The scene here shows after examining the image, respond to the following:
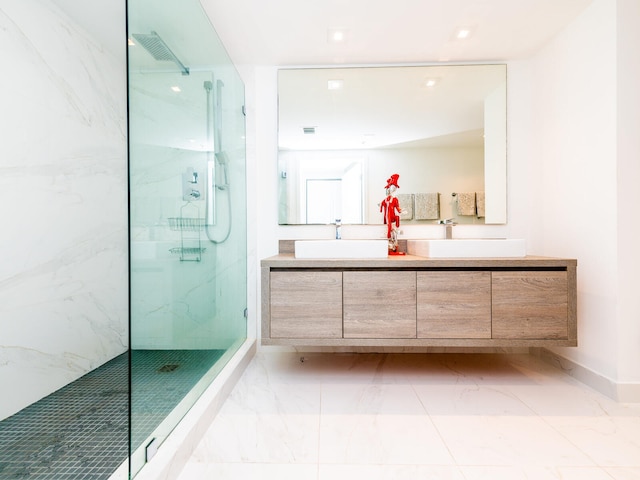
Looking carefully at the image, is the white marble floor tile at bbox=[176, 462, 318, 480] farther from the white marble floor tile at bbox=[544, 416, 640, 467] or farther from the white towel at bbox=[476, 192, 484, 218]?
the white towel at bbox=[476, 192, 484, 218]

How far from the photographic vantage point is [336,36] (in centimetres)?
216

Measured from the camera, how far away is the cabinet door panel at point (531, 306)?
1.85 meters

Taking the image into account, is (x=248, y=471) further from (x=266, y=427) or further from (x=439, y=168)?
(x=439, y=168)

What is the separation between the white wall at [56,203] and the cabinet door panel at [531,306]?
92.4 inches

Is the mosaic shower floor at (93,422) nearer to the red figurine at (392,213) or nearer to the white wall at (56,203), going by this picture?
the white wall at (56,203)

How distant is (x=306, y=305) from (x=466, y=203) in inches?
55.4

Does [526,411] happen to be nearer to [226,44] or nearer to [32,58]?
[226,44]

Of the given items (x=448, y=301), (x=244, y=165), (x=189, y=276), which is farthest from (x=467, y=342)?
(x=244, y=165)

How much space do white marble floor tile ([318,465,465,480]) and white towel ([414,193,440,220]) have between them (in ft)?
5.28

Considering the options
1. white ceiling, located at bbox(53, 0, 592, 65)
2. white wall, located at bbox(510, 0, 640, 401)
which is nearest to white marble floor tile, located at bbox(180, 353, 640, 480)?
white wall, located at bbox(510, 0, 640, 401)

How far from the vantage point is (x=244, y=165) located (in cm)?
247

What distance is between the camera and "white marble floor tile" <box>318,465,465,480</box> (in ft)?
4.03

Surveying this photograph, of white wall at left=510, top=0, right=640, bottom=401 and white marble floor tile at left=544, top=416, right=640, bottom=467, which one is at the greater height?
white wall at left=510, top=0, right=640, bottom=401

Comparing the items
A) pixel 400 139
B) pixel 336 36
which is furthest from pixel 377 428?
pixel 336 36
